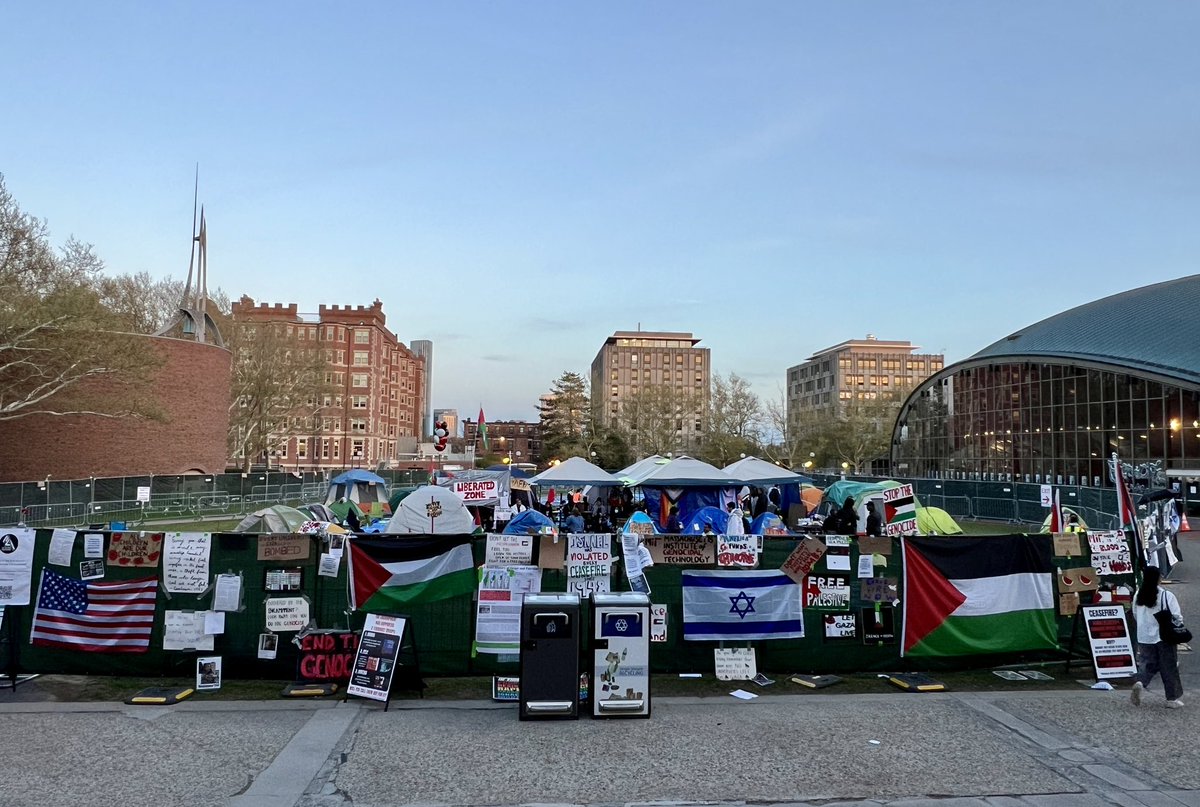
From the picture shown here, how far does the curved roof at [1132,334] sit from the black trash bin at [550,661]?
164 ft

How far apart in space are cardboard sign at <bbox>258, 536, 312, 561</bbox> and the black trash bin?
9.37ft

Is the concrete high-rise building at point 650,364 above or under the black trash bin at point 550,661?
above

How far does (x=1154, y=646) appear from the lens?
834 centimetres

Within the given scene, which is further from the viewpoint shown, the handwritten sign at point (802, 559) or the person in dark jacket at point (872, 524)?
the person in dark jacket at point (872, 524)

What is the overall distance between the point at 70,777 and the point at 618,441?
9322 cm

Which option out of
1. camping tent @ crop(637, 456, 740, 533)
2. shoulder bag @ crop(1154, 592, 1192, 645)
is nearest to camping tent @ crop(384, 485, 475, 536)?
camping tent @ crop(637, 456, 740, 533)

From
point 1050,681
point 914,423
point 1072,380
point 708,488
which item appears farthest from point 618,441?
point 1050,681

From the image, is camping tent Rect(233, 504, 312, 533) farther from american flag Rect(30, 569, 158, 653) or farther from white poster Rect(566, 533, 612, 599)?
white poster Rect(566, 533, 612, 599)

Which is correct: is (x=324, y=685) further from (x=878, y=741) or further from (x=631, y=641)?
(x=878, y=741)

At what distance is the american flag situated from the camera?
9.12 metres

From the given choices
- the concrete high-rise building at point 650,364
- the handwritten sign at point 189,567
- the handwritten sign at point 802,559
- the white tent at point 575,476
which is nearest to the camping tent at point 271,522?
the white tent at point 575,476

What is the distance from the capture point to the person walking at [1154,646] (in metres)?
8.27

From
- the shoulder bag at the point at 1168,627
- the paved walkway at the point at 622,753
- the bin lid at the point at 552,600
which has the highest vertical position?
the bin lid at the point at 552,600

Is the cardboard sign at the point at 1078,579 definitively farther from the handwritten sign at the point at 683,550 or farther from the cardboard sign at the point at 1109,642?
the handwritten sign at the point at 683,550
